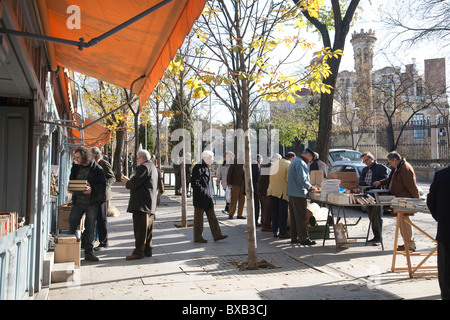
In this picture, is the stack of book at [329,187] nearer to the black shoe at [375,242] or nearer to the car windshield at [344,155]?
the black shoe at [375,242]

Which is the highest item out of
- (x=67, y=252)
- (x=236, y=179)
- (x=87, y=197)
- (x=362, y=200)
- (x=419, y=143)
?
(x=419, y=143)

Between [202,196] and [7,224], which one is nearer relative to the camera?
[7,224]

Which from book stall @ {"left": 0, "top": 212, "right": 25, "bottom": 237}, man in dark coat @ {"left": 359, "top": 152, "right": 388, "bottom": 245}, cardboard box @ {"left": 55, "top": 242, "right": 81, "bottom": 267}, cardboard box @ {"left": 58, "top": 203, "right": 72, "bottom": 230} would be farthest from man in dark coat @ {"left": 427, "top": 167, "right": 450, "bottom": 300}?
cardboard box @ {"left": 58, "top": 203, "right": 72, "bottom": 230}

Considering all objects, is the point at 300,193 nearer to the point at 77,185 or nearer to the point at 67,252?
the point at 77,185

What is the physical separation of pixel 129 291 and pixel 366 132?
1491 inches

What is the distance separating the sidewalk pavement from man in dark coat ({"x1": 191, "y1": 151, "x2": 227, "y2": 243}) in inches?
10.7

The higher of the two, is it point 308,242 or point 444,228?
point 444,228

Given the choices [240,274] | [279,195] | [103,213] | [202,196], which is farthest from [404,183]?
[103,213]

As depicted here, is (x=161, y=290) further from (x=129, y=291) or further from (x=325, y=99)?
(x=325, y=99)

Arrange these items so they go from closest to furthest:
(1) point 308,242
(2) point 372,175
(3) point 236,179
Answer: (1) point 308,242 → (2) point 372,175 → (3) point 236,179

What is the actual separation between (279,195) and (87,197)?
4.18 m

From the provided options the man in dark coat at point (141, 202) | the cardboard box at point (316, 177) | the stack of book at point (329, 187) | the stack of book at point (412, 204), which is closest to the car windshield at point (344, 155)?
the cardboard box at point (316, 177)

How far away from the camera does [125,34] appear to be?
444 cm
